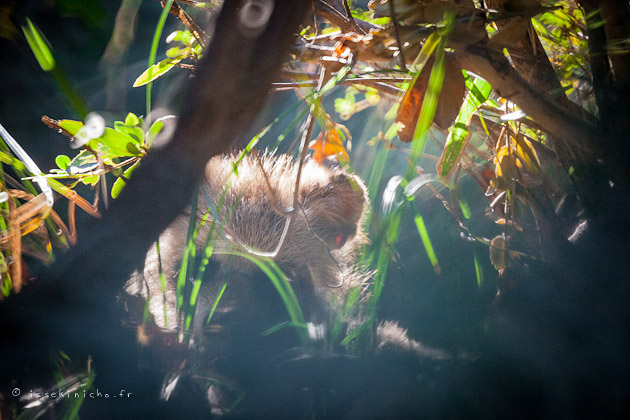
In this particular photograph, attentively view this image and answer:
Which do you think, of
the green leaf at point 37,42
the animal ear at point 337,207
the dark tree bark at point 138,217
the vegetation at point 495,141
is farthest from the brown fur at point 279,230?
the green leaf at point 37,42

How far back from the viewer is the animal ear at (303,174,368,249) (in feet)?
3.48

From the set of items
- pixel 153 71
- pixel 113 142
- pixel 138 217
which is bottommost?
pixel 138 217

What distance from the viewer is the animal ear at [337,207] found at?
3.48ft

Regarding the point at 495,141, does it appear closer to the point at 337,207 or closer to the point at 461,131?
the point at 461,131

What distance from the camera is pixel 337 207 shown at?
3.73 ft

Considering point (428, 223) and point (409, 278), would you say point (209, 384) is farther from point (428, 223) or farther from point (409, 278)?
point (428, 223)

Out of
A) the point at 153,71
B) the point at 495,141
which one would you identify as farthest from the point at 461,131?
the point at 153,71

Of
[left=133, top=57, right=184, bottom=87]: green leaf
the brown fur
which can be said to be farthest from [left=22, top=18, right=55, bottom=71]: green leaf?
the brown fur

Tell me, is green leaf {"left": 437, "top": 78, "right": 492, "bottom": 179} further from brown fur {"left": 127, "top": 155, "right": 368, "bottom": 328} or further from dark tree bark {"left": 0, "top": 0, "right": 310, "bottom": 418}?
brown fur {"left": 127, "top": 155, "right": 368, "bottom": 328}

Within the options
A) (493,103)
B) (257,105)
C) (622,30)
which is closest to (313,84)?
(257,105)

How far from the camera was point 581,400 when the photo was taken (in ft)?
1.68

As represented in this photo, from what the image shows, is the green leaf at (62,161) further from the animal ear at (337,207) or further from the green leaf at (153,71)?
the animal ear at (337,207)

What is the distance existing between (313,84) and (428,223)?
58 centimetres

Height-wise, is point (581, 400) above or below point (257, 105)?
below
